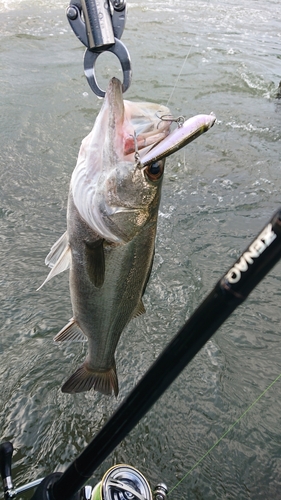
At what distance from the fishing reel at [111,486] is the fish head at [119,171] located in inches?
34.4

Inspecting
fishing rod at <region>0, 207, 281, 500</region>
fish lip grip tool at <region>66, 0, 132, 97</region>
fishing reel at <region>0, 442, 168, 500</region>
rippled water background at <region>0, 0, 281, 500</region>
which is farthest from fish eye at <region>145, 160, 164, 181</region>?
rippled water background at <region>0, 0, 281, 500</region>

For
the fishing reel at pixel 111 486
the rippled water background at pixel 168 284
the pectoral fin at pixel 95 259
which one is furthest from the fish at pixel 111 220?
the rippled water background at pixel 168 284

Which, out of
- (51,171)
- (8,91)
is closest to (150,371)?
(51,171)

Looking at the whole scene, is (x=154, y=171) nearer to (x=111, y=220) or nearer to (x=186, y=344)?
(x=111, y=220)

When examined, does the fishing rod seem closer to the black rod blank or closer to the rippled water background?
the black rod blank

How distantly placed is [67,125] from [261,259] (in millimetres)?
5421

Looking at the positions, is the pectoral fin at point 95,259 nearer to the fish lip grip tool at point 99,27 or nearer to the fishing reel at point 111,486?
the fish lip grip tool at point 99,27

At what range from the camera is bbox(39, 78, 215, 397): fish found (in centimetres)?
158

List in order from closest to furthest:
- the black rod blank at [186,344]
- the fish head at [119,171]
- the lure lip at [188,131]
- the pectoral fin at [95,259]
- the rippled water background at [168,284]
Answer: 1. the black rod blank at [186,344]
2. the lure lip at [188,131]
3. the fish head at [119,171]
4. the pectoral fin at [95,259]
5. the rippled water background at [168,284]

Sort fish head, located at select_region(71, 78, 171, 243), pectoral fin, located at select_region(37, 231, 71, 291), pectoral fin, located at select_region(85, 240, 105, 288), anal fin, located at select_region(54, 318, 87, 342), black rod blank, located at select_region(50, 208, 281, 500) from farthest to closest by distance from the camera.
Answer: anal fin, located at select_region(54, 318, 87, 342)
pectoral fin, located at select_region(37, 231, 71, 291)
pectoral fin, located at select_region(85, 240, 105, 288)
fish head, located at select_region(71, 78, 171, 243)
black rod blank, located at select_region(50, 208, 281, 500)

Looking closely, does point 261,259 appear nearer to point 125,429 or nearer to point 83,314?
point 125,429

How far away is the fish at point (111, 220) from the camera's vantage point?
62.4 inches

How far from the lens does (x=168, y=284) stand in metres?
3.70

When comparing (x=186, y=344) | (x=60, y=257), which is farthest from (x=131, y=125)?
(x=186, y=344)
